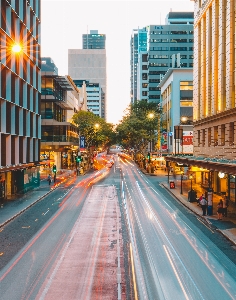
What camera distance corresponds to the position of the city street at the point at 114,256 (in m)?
15.0

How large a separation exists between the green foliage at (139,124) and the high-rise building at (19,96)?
151 ft

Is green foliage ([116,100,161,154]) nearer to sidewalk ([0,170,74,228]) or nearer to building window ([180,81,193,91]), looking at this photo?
building window ([180,81,193,91])

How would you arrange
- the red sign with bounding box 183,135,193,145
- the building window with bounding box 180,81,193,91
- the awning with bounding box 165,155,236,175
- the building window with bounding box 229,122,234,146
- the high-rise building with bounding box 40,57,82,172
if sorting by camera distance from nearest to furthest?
the awning with bounding box 165,155,236,175 → the building window with bounding box 229,122,234,146 → the red sign with bounding box 183,135,193,145 → the high-rise building with bounding box 40,57,82,172 → the building window with bounding box 180,81,193,91

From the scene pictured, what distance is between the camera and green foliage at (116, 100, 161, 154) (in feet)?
319

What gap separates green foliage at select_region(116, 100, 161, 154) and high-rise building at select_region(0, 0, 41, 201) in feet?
151

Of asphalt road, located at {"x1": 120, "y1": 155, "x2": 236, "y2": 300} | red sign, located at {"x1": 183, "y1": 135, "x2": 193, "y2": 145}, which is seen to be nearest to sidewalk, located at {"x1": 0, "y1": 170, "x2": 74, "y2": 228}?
asphalt road, located at {"x1": 120, "y1": 155, "x2": 236, "y2": 300}

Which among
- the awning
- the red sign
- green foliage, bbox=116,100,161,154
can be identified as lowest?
the awning

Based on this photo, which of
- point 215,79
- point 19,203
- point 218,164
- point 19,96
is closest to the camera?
point 218,164

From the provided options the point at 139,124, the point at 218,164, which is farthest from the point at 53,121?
the point at 218,164

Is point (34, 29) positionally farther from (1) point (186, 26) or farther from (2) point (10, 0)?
(1) point (186, 26)

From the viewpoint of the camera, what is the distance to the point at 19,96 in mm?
43250

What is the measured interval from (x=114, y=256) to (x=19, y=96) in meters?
28.2

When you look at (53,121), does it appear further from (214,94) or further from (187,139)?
(214,94)

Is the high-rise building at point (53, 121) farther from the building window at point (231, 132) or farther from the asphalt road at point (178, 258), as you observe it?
the asphalt road at point (178, 258)
